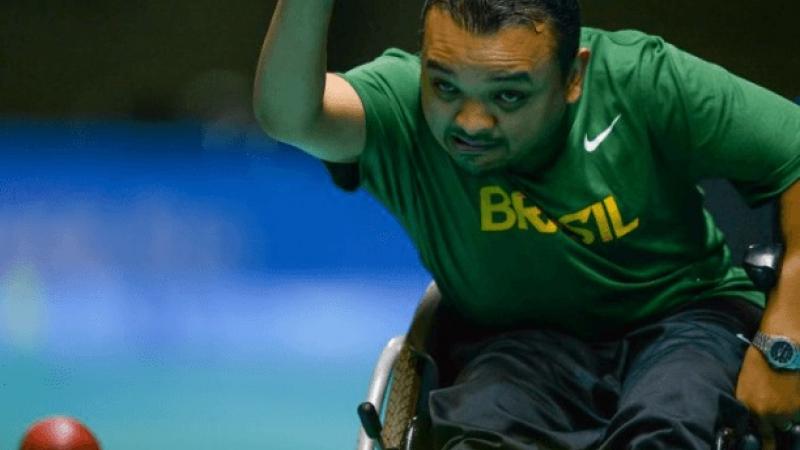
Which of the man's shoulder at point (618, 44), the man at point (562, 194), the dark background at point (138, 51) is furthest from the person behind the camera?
the dark background at point (138, 51)

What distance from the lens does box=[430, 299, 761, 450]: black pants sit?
8.00 feet

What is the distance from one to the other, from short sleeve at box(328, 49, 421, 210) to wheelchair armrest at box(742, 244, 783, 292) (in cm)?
59

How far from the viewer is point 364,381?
475 centimetres

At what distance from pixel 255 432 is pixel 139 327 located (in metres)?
1.11

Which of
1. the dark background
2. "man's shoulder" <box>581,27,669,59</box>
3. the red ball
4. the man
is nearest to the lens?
the red ball

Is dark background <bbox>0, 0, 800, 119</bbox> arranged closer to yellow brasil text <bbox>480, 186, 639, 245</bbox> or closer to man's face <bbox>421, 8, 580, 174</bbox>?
yellow brasil text <bbox>480, 186, 639, 245</bbox>

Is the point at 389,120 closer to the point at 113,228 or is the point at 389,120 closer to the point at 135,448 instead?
the point at 135,448

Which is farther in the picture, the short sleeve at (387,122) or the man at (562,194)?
the short sleeve at (387,122)

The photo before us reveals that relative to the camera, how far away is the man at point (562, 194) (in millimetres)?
2529

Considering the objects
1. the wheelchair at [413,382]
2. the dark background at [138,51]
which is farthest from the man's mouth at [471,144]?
the dark background at [138,51]

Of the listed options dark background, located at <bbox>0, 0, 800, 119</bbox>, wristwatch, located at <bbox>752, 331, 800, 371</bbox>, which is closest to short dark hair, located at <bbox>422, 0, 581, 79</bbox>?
wristwatch, located at <bbox>752, 331, 800, 371</bbox>

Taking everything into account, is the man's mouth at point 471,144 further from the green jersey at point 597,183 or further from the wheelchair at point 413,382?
the wheelchair at point 413,382

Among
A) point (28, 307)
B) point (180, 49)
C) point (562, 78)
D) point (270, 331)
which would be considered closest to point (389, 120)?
point (562, 78)

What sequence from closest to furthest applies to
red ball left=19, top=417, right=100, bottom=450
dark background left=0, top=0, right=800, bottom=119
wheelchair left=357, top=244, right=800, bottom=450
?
red ball left=19, top=417, right=100, bottom=450
wheelchair left=357, top=244, right=800, bottom=450
dark background left=0, top=0, right=800, bottom=119
